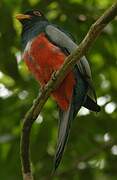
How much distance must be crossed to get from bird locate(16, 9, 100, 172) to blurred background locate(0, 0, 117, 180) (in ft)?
1.99

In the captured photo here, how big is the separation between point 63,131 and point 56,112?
1.57 m

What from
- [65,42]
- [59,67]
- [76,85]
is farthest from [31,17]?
[76,85]

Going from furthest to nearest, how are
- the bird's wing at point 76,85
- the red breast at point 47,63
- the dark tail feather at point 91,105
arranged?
1. the red breast at point 47,63
2. the dark tail feather at point 91,105
3. the bird's wing at point 76,85

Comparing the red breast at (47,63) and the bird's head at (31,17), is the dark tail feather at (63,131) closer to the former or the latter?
the red breast at (47,63)

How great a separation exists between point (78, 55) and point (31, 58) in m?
1.45

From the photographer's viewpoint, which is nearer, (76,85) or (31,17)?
(76,85)

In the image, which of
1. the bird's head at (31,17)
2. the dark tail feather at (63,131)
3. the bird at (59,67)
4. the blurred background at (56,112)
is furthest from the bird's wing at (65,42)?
the blurred background at (56,112)

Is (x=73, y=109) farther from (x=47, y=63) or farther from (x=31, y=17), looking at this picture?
(x=31, y=17)

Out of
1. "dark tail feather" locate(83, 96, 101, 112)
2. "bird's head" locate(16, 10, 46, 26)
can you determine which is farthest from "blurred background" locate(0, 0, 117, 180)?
"dark tail feather" locate(83, 96, 101, 112)

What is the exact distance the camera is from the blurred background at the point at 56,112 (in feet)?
19.0

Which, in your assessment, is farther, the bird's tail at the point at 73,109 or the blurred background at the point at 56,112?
the blurred background at the point at 56,112

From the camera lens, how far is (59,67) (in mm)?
4961

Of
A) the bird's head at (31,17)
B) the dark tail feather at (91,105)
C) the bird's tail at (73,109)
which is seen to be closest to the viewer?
the bird's tail at (73,109)

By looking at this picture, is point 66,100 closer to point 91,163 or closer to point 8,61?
point 8,61
